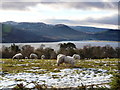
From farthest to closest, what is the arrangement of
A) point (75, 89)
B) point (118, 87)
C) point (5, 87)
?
point (5, 87) < point (75, 89) < point (118, 87)

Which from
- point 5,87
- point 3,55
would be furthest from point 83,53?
point 5,87

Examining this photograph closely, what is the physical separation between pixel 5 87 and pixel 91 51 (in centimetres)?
5208

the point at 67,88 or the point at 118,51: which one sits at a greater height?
the point at 67,88

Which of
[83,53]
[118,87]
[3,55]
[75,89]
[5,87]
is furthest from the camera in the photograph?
[83,53]

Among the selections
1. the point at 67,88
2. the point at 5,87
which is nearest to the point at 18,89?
the point at 5,87

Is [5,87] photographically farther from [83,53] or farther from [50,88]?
[83,53]

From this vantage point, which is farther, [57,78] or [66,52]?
[66,52]

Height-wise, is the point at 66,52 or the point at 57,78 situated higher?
the point at 57,78

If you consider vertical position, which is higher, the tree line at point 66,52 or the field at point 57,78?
the field at point 57,78

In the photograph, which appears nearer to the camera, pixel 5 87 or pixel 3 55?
pixel 5 87

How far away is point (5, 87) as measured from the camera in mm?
10906

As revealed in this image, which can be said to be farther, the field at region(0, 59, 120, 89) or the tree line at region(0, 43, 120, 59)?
the tree line at region(0, 43, 120, 59)

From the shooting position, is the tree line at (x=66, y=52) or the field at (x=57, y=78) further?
the tree line at (x=66, y=52)

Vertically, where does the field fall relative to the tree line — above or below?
above
